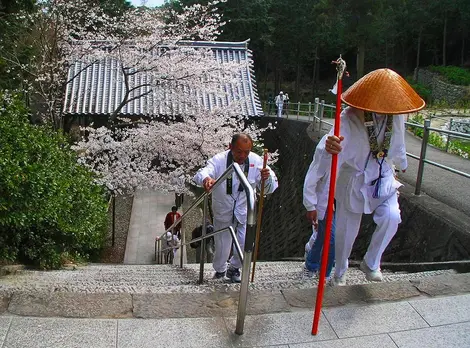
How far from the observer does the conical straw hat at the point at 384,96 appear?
122 inches

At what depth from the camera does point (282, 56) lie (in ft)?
114

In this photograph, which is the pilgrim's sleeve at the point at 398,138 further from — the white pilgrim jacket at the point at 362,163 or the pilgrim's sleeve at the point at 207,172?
the pilgrim's sleeve at the point at 207,172

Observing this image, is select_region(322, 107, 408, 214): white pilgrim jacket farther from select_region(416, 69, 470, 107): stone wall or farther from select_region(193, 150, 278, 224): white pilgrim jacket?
select_region(416, 69, 470, 107): stone wall

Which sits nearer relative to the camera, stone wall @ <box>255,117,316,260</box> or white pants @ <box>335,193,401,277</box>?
white pants @ <box>335,193,401,277</box>

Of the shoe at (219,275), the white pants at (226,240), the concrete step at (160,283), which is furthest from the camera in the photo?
the shoe at (219,275)

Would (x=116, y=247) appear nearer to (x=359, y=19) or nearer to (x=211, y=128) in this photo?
(x=211, y=128)

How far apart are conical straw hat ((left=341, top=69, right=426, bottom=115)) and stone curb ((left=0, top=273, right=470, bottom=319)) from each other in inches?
48.7

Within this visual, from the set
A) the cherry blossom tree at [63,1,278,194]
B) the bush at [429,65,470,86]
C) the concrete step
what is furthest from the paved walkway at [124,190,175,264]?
the bush at [429,65,470,86]

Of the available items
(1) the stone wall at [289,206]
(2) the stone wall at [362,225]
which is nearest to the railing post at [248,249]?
(2) the stone wall at [362,225]

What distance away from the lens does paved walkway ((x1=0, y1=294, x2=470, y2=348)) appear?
2.53 m

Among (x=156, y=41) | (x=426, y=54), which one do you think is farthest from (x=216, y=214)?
(x=426, y=54)

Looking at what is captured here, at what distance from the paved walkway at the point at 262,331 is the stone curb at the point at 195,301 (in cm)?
9

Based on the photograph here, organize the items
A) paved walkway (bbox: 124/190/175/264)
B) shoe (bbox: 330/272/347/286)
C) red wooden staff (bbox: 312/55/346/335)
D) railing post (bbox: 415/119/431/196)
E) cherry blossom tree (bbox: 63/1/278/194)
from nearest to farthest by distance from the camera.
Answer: red wooden staff (bbox: 312/55/346/335) → shoe (bbox: 330/272/347/286) → railing post (bbox: 415/119/431/196) → cherry blossom tree (bbox: 63/1/278/194) → paved walkway (bbox: 124/190/175/264)

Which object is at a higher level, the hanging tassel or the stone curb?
the hanging tassel
